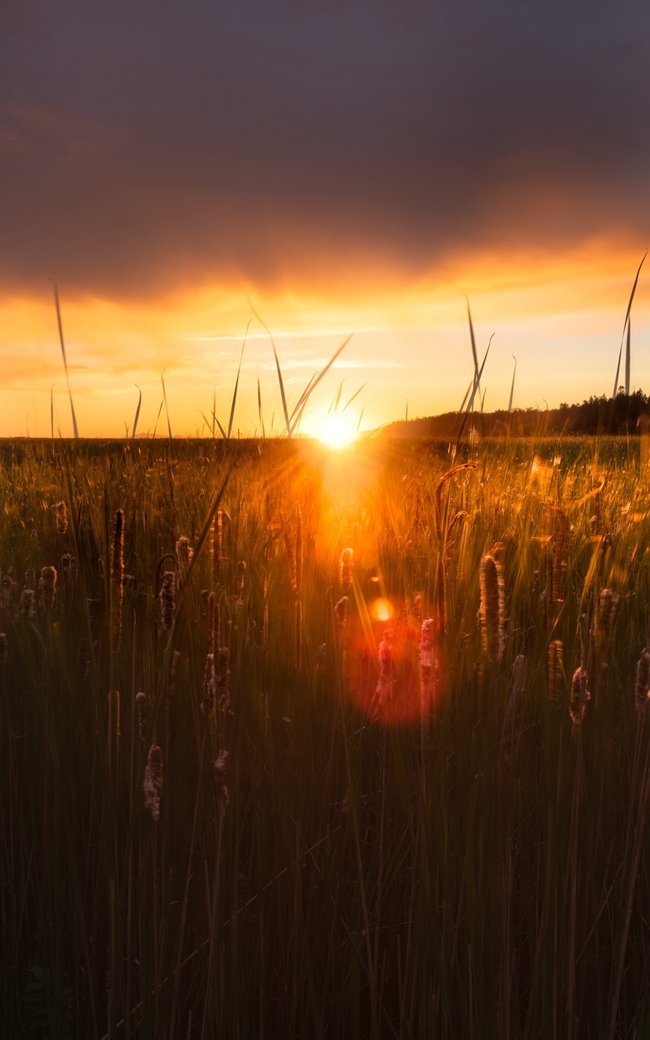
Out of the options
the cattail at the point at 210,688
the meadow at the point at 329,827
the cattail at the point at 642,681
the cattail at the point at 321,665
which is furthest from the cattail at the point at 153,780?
the cattail at the point at 321,665

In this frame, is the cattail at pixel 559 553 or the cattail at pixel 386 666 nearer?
the cattail at pixel 386 666

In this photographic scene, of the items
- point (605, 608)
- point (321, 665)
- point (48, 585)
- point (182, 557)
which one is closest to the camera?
point (605, 608)

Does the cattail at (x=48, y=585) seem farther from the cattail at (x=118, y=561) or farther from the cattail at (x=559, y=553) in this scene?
the cattail at (x=559, y=553)

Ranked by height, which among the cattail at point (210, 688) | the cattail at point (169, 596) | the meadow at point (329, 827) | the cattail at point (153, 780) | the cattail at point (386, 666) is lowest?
the meadow at point (329, 827)

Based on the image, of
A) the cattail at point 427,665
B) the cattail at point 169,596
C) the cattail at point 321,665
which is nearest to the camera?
the cattail at point 427,665

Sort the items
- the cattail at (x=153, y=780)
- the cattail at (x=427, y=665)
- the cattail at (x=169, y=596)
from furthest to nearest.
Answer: the cattail at (x=169, y=596)
the cattail at (x=153, y=780)
the cattail at (x=427, y=665)

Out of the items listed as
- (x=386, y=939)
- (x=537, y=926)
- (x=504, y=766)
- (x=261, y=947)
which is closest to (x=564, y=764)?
(x=504, y=766)

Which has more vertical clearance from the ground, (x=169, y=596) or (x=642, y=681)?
(x=169, y=596)

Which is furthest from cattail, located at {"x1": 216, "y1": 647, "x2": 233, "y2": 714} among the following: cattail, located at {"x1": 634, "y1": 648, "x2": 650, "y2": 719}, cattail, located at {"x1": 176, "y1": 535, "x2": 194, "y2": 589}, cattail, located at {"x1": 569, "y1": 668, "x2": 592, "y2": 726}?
cattail, located at {"x1": 634, "y1": 648, "x2": 650, "y2": 719}

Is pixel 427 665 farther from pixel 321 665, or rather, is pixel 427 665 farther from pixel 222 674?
pixel 321 665

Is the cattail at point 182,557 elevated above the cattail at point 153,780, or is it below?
above

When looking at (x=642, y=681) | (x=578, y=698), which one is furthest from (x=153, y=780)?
(x=642, y=681)

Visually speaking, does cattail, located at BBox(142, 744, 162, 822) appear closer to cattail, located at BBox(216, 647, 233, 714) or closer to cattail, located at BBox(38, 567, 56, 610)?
cattail, located at BBox(216, 647, 233, 714)

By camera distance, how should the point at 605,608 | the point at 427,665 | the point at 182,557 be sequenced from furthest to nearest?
the point at 182,557 < the point at 605,608 < the point at 427,665
